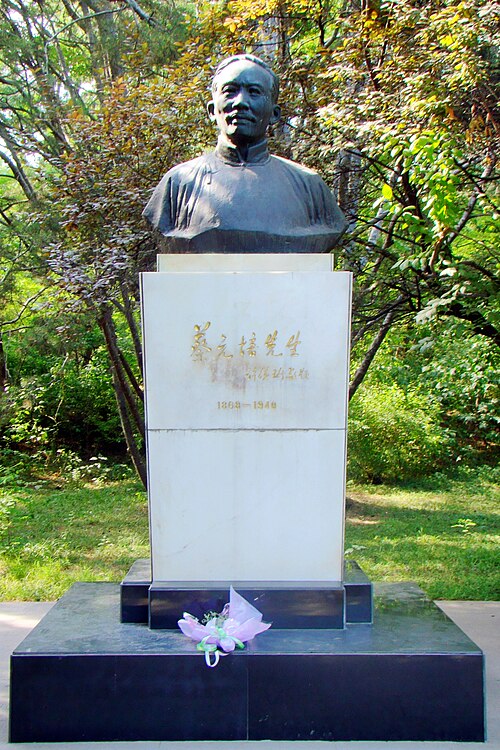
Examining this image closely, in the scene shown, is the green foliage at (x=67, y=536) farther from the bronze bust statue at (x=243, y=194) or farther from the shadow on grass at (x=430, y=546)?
the bronze bust statue at (x=243, y=194)

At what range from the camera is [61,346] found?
920 cm

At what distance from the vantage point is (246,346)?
11.3 feet

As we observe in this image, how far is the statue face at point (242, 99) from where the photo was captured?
3.63 meters

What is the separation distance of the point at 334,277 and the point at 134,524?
16.3 ft

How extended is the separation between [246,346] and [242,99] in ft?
3.73

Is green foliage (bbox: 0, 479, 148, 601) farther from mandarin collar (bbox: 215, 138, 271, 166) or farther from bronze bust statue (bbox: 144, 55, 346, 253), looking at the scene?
mandarin collar (bbox: 215, 138, 271, 166)

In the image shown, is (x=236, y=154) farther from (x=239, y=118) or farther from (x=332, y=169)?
(x=332, y=169)

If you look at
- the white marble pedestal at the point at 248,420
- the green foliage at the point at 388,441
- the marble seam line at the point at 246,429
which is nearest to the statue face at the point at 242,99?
the white marble pedestal at the point at 248,420

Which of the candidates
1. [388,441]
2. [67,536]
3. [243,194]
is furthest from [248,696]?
[388,441]

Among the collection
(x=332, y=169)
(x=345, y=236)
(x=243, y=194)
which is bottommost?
(x=243, y=194)

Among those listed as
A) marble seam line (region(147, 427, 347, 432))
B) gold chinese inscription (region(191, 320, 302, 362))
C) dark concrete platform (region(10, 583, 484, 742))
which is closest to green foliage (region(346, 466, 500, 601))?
dark concrete platform (region(10, 583, 484, 742))

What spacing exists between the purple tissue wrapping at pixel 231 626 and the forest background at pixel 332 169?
7.19ft

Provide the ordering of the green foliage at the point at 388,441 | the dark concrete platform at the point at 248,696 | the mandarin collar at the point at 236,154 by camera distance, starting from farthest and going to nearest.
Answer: the green foliage at the point at 388,441
the mandarin collar at the point at 236,154
the dark concrete platform at the point at 248,696

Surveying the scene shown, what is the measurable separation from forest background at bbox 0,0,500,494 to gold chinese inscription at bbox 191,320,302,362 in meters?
1.32
